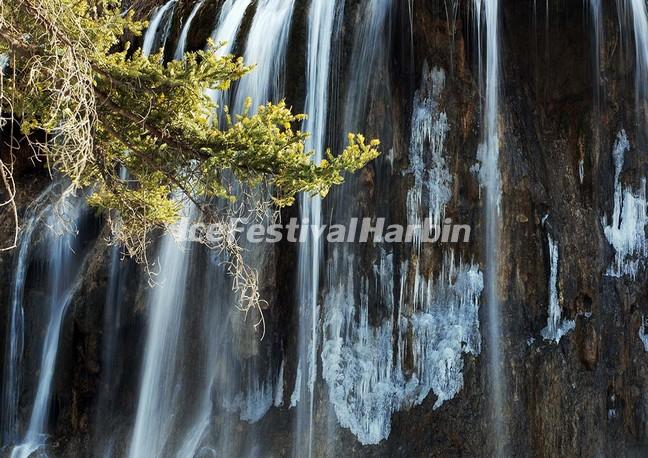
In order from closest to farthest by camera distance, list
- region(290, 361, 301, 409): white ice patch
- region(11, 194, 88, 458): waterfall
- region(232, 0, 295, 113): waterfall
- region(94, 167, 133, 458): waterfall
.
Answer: region(290, 361, 301, 409): white ice patch → region(232, 0, 295, 113): waterfall → region(94, 167, 133, 458): waterfall → region(11, 194, 88, 458): waterfall

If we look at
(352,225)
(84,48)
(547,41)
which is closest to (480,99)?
(547,41)

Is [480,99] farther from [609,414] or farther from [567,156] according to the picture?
[609,414]

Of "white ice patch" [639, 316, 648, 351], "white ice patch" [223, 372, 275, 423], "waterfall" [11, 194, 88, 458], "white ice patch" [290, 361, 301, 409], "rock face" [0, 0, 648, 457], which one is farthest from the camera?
"waterfall" [11, 194, 88, 458]

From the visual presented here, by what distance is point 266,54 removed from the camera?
30.2 ft

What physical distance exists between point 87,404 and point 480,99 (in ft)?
20.0

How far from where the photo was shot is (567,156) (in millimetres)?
8797

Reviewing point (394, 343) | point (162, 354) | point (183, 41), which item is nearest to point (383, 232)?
point (394, 343)

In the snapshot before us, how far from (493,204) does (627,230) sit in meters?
1.53

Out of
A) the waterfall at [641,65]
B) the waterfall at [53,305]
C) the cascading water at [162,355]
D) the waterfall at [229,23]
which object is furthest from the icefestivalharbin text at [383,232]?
the waterfall at [53,305]

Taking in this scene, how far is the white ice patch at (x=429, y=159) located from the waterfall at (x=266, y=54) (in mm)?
Result: 1696

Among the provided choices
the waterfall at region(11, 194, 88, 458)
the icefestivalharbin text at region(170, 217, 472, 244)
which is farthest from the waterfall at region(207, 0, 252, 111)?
the waterfall at region(11, 194, 88, 458)

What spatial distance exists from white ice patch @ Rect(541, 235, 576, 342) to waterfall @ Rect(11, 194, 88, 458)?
5684mm

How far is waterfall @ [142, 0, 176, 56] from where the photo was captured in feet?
34.4

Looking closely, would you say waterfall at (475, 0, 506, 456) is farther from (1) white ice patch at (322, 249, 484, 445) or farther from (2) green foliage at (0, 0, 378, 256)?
(2) green foliage at (0, 0, 378, 256)
